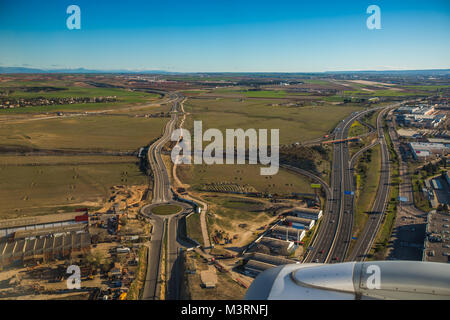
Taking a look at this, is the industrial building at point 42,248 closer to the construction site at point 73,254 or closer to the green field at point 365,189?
the construction site at point 73,254

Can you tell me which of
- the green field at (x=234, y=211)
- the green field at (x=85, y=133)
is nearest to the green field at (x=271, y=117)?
the green field at (x=85, y=133)

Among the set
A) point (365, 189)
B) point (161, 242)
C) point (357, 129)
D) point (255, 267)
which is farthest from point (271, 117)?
point (255, 267)

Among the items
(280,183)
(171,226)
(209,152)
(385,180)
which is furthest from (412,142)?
(171,226)

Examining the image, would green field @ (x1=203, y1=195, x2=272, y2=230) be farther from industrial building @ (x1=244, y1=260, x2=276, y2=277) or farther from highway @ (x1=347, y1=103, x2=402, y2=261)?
highway @ (x1=347, y1=103, x2=402, y2=261)

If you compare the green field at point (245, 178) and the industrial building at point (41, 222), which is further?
the green field at point (245, 178)

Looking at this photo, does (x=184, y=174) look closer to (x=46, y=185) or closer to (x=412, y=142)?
(x=46, y=185)

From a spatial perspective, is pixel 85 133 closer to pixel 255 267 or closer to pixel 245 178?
pixel 245 178

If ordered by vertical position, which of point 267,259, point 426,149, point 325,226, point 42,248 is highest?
point 426,149
